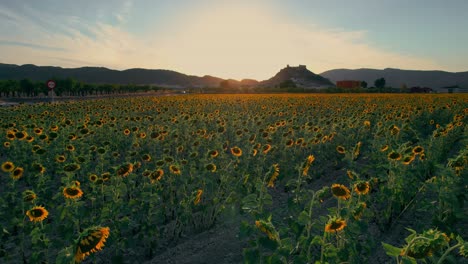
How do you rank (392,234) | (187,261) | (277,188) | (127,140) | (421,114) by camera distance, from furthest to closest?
(421,114)
(127,140)
(277,188)
(392,234)
(187,261)

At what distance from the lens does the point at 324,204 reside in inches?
248

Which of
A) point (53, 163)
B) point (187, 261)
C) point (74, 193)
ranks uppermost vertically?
point (74, 193)

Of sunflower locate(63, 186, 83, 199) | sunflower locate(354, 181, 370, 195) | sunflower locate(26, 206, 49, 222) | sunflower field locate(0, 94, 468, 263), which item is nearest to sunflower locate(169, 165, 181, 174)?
sunflower field locate(0, 94, 468, 263)

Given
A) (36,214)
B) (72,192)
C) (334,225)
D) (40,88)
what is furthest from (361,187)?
(40,88)

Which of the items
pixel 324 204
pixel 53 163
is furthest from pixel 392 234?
pixel 53 163

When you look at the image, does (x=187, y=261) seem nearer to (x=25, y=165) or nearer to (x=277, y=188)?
(x=277, y=188)

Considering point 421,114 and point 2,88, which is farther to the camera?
point 2,88

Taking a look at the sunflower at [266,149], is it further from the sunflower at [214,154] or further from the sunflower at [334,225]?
the sunflower at [334,225]

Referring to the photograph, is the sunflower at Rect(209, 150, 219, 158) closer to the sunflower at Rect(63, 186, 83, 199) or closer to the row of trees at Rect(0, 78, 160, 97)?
the sunflower at Rect(63, 186, 83, 199)

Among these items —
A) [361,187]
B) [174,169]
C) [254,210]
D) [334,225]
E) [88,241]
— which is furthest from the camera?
[174,169]

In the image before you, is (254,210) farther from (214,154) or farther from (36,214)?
(214,154)

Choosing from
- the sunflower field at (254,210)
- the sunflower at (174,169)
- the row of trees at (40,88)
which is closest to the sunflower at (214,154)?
the sunflower field at (254,210)

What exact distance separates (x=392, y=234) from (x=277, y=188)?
3022mm

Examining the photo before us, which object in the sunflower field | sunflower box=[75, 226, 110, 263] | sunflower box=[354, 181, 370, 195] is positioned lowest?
the sunflower field
